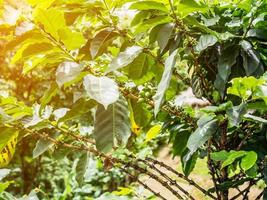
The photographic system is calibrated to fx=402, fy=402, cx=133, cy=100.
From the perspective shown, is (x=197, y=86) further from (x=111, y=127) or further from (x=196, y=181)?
(x=196, y=181)

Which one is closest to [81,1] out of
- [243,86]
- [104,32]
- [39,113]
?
[104,32]

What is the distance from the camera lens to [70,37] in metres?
1.09

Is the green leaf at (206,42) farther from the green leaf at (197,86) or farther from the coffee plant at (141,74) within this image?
the green leaf at (197,86)

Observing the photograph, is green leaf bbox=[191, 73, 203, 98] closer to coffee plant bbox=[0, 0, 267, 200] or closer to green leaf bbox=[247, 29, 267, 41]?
coffee plant bbox=[0, 0, 267, 200]

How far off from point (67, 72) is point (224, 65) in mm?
531

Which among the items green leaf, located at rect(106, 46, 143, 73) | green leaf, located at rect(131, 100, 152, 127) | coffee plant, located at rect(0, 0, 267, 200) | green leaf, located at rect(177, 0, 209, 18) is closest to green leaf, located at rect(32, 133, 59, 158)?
coffee plant, located at rect(0, 0, 267, 200)

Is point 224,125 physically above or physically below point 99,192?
below

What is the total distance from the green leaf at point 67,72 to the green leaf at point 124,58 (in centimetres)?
9

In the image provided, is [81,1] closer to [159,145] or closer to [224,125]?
[224,125]

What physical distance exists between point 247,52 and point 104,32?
475mm

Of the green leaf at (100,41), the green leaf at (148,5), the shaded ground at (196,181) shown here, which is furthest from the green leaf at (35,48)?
the shaded ground at (196,181)

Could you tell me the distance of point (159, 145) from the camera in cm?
809

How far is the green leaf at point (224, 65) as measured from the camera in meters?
1.28

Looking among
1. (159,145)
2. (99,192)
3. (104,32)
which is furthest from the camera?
(159,145)
